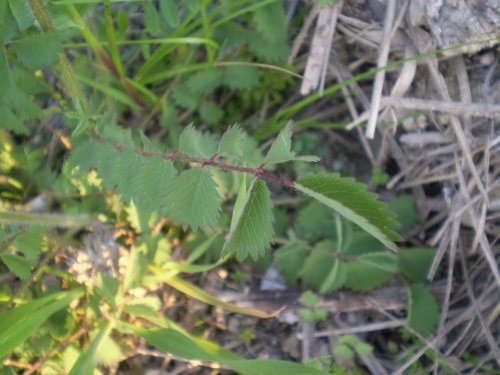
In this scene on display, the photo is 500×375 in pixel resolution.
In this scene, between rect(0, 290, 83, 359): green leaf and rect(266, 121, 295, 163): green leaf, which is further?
rect(0, 290, 83, 359): green leaf

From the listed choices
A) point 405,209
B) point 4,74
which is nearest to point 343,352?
point 405,209

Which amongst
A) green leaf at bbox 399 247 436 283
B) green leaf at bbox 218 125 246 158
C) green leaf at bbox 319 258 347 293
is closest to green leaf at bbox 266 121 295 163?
green leaf at bbox 218 125 246 158

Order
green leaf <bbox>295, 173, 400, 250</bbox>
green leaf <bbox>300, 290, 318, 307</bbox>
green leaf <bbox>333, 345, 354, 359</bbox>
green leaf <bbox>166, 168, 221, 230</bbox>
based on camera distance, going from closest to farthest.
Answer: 1. green leaf <bbox>295, 173, 400, 250</bbox>
2. green leaf <bbox>166, 168, 221, 230</bbox>
3. green leaf <bbox>333, 345, 354, 359</bbox>
4. green leaf <bbox>300, 290, 318, 307</bbox>

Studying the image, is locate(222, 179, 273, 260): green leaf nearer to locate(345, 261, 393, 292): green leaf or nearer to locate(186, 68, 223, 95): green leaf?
locate(345, 261, 393, 292): green leaf

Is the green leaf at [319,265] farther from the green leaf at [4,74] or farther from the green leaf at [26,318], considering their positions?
the green leaf at [4,74]

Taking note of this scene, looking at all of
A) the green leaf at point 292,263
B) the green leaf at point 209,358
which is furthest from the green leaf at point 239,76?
the green leaf at point 209,358

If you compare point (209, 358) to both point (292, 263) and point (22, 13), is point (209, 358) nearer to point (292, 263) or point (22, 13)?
point (292, 263)
